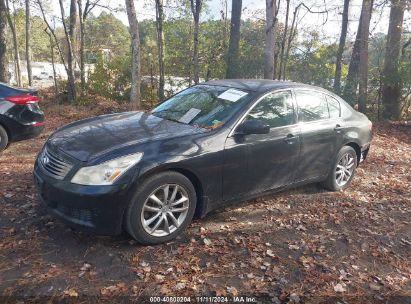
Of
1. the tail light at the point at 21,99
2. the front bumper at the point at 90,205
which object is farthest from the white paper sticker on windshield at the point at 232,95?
the tail light at the point at 21,99

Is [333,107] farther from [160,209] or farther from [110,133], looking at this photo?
[110,133]

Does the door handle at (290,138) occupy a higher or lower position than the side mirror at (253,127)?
lower

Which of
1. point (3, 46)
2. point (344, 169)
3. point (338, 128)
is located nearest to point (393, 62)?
point (344, 169)

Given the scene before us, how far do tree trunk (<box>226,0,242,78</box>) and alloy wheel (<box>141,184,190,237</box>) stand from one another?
1105 centimetres

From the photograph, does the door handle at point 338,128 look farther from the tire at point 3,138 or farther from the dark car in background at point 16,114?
the tire at point 3,138

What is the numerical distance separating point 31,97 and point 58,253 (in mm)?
3976

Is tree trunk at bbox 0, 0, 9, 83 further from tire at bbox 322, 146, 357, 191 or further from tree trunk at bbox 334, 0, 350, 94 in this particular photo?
tree trunk at bbox 334, 0, 350, 94

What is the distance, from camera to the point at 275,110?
15.0 ft

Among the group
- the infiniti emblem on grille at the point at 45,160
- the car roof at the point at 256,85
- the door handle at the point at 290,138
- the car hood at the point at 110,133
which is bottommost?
the infiniti emblem on grille at the point at 45,160

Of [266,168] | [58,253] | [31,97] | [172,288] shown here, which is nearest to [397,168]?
[266,168]

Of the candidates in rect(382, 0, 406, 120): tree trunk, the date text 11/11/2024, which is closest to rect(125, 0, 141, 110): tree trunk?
the date text 11/11/2024

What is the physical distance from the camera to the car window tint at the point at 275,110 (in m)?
4.38

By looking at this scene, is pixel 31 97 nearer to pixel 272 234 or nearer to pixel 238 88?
pixel 238 88

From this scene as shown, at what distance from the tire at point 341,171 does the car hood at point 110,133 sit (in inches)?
94.9
